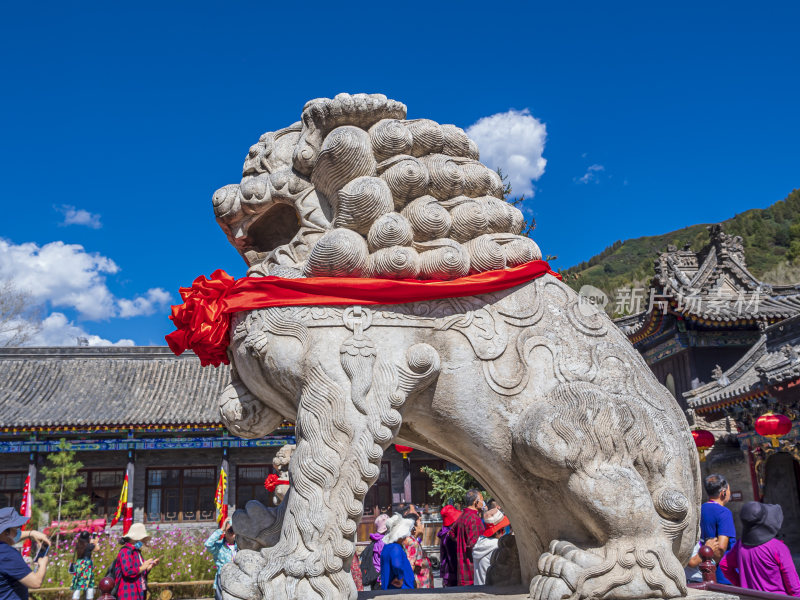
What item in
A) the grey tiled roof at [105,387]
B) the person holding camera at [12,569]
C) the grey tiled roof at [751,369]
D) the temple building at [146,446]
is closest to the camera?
the person holding camera at [12,569]

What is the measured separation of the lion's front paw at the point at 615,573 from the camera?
2270mm

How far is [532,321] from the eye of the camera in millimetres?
2635

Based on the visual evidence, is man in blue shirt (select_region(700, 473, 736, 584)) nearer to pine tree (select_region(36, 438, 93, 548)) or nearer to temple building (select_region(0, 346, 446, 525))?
temple building (select_region(0, 346, 446, 525))

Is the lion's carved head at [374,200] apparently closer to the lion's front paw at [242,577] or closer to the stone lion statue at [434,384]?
the stone lion statue at [434,384]

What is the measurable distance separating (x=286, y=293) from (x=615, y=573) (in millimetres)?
1509

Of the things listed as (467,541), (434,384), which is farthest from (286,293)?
(467,541)

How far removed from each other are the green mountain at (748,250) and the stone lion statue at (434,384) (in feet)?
66.4

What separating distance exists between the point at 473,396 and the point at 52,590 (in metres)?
9.00

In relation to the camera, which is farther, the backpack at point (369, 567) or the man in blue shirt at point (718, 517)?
the backpack at point (369, 567)

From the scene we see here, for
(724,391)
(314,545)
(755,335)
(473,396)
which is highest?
(755,335)

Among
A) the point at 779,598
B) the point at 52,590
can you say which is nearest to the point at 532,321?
the point at 779,598

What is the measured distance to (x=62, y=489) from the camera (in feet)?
58.2

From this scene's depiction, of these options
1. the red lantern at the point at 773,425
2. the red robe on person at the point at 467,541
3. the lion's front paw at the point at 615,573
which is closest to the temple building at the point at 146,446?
the red lantern at the point at 773,425

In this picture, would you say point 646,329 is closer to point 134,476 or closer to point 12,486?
point 134,476
